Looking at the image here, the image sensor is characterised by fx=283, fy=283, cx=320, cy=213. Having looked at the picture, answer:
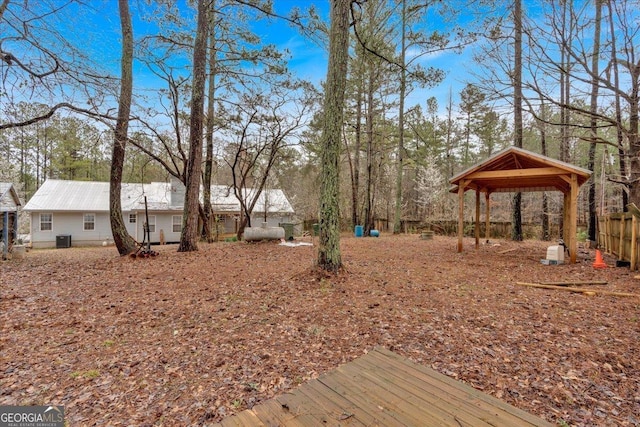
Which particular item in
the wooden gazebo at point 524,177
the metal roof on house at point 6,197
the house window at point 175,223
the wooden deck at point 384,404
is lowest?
the wooden deck at point 384,404

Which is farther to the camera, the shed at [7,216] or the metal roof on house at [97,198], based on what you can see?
the metal roof on house at [97,198]

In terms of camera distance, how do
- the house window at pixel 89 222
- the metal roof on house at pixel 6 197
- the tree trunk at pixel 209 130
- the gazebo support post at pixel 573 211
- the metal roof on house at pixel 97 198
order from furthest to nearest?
1. the house window at pixel 89 222
2. the metal roof on house at pixel 97 198
3. the tree trunk at pixel 209 130
4. the metal roof on house at pixel 6 197
5. the gazebo support post at pixel 573 211

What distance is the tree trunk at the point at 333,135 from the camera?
5.16m

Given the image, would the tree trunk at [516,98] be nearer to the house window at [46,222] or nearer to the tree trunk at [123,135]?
the tree trunk at [123,135]

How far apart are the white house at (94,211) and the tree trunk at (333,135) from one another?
10.2 metres

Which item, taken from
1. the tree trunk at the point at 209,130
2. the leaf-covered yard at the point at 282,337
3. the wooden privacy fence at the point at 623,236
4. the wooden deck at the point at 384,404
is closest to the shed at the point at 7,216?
the leaf-covered yard at the point at 282,337

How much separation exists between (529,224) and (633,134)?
9.12 meters

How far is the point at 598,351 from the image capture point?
2.72m

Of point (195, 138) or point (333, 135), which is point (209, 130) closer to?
point (195, 138)

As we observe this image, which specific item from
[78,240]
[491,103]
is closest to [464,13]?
[491,103]

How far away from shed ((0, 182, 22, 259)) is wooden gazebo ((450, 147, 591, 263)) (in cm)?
1393

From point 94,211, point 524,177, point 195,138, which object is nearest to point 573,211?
point 524,177

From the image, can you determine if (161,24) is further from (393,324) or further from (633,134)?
(633,134)

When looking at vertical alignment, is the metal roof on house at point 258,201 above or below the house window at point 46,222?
above
